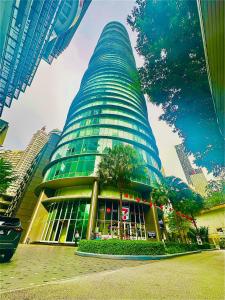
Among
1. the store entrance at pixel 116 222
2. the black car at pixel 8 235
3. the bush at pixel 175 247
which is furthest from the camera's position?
the store entrance at pixel 116 222

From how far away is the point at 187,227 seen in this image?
138 feet

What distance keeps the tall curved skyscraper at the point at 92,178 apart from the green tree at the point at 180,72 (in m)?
9.21

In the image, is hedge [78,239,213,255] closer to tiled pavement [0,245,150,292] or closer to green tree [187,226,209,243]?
tiled pavement [0,245,150,292]

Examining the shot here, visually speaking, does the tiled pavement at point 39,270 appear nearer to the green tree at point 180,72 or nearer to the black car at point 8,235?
the black car at point 8,235

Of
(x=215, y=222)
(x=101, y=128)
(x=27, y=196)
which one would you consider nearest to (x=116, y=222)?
(x=101, y=128)

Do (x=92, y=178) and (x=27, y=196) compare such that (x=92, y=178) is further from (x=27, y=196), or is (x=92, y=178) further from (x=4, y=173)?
(x=27, y=196)

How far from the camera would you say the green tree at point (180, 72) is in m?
8.39

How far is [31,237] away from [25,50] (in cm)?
2561

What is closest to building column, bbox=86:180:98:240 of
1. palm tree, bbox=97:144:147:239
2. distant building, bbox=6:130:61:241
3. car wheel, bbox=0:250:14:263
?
palm tree, bbox=97:144:147:239

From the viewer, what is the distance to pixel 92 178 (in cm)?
2747

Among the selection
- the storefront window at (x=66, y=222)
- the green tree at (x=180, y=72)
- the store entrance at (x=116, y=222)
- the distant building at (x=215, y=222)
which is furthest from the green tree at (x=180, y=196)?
the distant building at (x=215, y=222)

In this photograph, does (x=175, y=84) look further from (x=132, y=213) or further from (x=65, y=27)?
(x=132, y=213)

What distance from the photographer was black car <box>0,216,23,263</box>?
23.6 feet

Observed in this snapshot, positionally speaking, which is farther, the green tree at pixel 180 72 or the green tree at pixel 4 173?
the green tree at pixel 4 173
